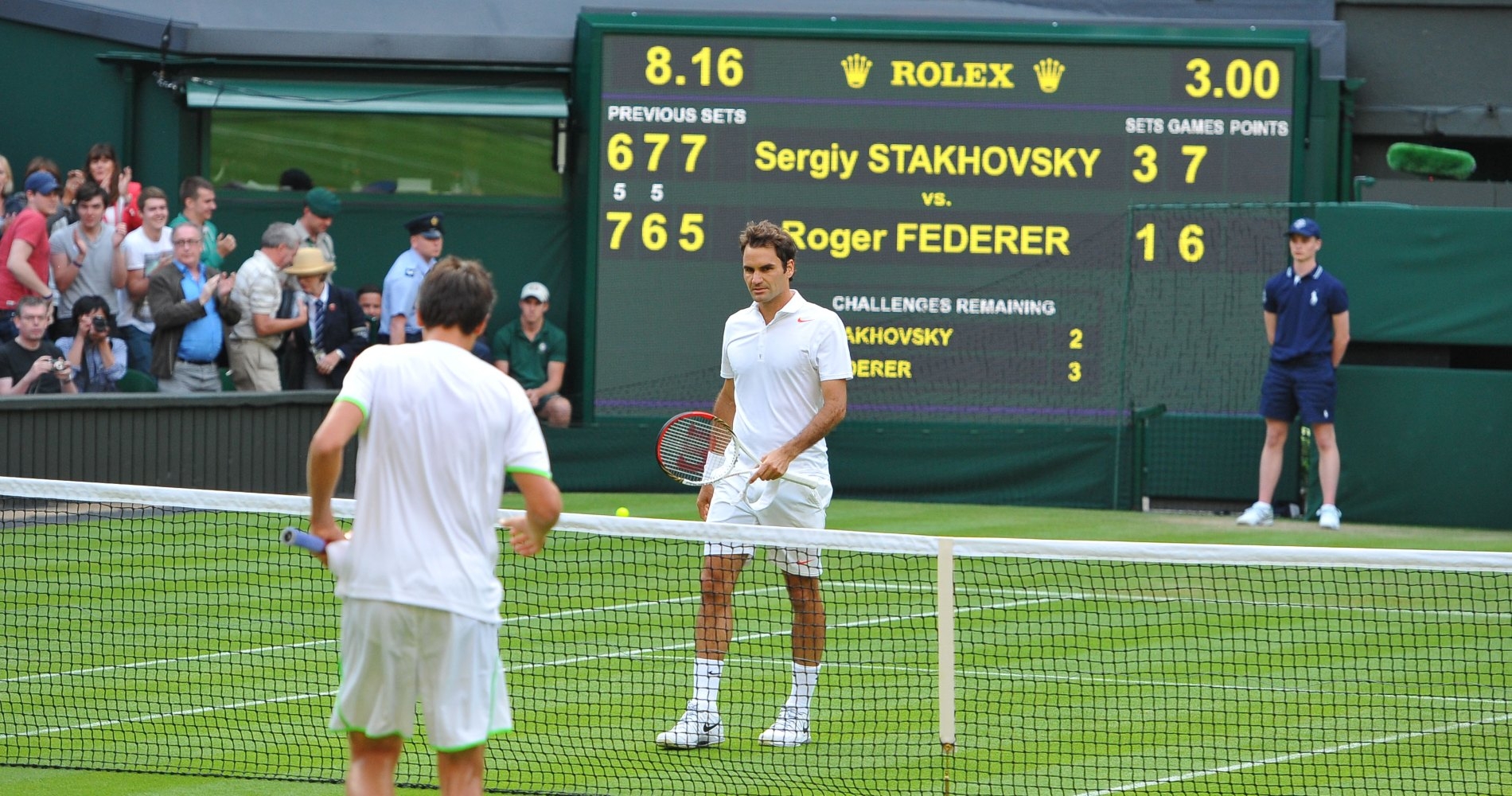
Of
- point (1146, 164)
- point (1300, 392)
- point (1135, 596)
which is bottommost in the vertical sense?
point (1135, 596)

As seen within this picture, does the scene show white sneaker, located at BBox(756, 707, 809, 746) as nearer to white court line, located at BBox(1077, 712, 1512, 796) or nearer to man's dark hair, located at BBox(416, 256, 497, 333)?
white court line, located at BBox(1077, 712, 1512, 796)

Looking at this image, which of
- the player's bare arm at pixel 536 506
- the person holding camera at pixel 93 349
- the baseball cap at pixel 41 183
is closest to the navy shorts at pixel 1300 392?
the person holding camera at pixel 93 349

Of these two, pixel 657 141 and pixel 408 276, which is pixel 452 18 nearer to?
pixel 657 141

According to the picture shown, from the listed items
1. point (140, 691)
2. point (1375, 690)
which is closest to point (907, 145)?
point (1375, 690)

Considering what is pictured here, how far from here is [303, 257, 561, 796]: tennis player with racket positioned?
4.83 meters

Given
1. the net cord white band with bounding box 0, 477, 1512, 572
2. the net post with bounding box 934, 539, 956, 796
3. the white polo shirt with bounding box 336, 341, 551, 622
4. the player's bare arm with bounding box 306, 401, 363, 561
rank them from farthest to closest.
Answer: the net post with bounding box 934, 539, 956, 796 → the net cord white band with bounding box 0, 477, 1512, 572 → the white polo shirt with bounding box 336, 341, 551, 622 → the player's bare arm with bounding box 306, 401, 363, 561

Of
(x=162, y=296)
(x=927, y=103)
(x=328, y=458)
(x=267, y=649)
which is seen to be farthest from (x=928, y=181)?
(x=328, y=458)

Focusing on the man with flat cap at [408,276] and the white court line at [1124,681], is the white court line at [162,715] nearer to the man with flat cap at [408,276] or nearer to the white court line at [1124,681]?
the white court line at [1124,681]

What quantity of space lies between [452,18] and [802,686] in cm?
1161

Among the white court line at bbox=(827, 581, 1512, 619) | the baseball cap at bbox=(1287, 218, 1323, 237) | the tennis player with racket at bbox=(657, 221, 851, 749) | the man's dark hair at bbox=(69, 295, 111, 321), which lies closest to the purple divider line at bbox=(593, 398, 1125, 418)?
the baseball cap at bbox=(1287, 218, 1323, 237)

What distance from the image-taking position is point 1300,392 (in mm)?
13953

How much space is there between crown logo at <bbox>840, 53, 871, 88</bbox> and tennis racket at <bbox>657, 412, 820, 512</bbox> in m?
7.80

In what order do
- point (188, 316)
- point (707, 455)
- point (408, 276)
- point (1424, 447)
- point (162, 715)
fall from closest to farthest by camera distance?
point (162, 715), point (707, 455), point (188, 316), point (1424, 447), point (408, 276)

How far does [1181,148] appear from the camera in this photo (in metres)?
15.4
